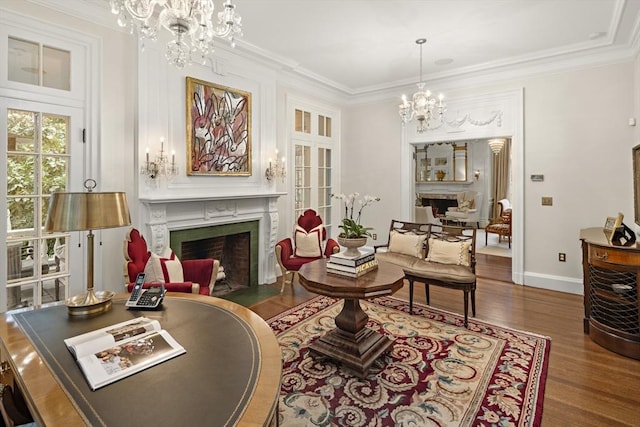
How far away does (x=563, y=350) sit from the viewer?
2.88 metres

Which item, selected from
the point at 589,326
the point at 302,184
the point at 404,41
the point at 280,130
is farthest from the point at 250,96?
the point at 589,326

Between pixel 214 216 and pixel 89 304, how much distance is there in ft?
8.18

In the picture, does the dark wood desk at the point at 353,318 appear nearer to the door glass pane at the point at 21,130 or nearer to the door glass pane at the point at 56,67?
the door glass pane at the point at 21,130

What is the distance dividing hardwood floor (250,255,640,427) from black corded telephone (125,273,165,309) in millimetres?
1978

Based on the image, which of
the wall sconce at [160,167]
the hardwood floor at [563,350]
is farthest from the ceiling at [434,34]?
the hardwood floor at [563,350]

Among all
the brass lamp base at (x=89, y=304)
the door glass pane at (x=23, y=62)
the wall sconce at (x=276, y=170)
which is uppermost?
the door glass pane at (x=23, y=62)

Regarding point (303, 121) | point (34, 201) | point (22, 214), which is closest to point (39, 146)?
point (34, 201)

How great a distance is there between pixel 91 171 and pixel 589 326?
15.7 ft

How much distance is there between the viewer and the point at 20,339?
1.42 m

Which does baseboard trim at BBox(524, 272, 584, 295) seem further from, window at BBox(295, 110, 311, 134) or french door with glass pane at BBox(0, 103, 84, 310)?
french door with glass pane at BBox(0, 103, 84, 310)

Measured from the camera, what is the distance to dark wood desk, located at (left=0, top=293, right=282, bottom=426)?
949 millimetres

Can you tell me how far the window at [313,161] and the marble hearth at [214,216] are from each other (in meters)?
0.77

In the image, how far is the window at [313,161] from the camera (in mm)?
5426

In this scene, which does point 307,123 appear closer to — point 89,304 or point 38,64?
point 38,64
